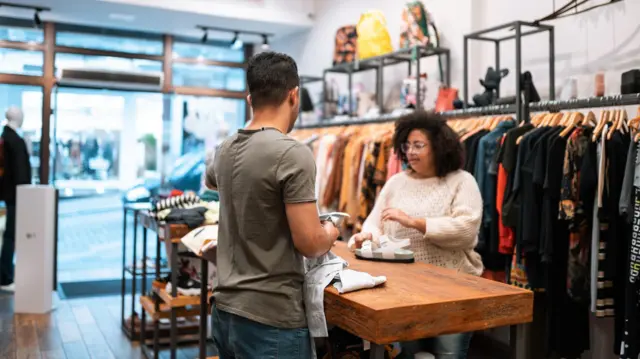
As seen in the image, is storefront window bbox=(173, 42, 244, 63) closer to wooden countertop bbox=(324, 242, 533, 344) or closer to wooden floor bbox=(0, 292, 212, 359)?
wooden floor bbox=(0, 292, 212, 359)

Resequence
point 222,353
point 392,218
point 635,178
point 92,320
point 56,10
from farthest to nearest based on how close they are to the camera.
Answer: point 56,10 < point 92,320 < point 635,178 < point 392,218 < point 222,353

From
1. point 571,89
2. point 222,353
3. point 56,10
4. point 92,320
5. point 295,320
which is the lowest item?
point 92,320

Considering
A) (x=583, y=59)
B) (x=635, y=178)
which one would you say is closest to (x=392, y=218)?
(x=635, y=178)

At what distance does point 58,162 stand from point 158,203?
3.70 meters

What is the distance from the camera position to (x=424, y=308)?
1669 mm

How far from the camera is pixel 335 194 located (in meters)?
5.29

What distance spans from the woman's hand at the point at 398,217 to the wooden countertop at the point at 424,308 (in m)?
0.55

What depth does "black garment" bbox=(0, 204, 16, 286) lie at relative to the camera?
19.7ft

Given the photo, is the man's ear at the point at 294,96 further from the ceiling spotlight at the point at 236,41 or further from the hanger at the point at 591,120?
the ceiling spotlight at the point at 236,41

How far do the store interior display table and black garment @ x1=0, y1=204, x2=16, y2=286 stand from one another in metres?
5.14

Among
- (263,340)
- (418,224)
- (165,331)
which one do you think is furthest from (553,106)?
(165,331)

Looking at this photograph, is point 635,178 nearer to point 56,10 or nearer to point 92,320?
point 92,320

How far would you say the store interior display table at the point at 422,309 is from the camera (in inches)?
63.7

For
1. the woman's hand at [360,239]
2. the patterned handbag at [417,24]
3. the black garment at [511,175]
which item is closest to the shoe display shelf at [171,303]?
the woman's hand at [360,239]
